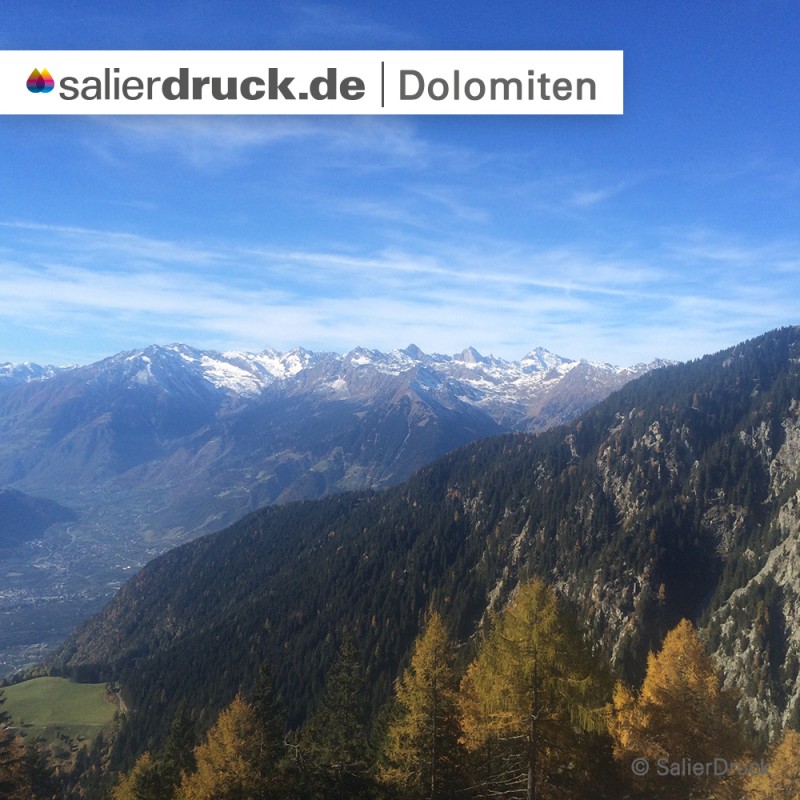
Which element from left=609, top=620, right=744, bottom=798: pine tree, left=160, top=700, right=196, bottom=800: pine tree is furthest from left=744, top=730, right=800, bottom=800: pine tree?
left=160, top=700, right=196, bottom=800: pine tree

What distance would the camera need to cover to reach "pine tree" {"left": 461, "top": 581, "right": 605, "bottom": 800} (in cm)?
2894

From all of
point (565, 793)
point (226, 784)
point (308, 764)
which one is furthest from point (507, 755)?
point (226, 784)

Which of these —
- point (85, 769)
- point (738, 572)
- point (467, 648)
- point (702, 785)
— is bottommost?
point (85, 769)

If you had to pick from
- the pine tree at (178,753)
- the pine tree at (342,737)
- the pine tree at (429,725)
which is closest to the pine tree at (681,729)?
the pine tree at (429,725)

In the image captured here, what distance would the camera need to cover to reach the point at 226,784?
1738 inches

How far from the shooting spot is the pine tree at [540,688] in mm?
28938

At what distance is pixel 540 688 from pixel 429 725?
9519 millimetres

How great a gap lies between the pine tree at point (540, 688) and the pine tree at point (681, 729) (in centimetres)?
482

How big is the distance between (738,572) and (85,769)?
20454 centimetres

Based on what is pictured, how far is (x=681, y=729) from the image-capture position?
34312mm

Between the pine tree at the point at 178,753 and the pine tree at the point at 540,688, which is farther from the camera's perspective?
the pine tree at the point at 178,753

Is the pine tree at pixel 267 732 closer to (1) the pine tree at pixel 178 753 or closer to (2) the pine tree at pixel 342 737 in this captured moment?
(2) the pine tree at pixel 342 737

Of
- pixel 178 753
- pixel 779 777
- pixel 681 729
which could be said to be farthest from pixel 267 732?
pixel 779 777

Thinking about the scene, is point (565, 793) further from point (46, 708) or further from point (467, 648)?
point (46, 708)
